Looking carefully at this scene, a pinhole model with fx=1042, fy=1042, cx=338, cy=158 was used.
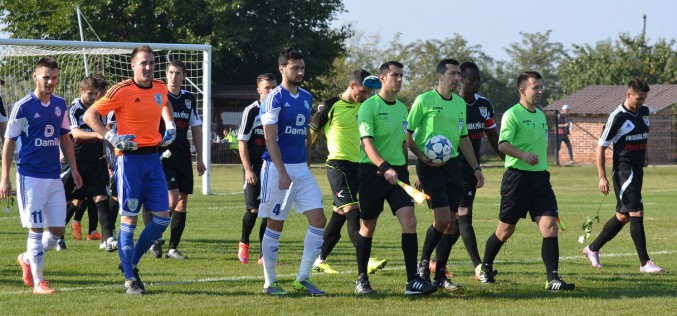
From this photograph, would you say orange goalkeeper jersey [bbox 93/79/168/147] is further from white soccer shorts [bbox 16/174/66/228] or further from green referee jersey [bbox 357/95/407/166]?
green referee jersey [bbox 357/95/407/166]

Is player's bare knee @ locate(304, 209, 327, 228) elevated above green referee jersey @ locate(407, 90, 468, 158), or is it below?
below

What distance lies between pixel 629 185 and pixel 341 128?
3.40 m

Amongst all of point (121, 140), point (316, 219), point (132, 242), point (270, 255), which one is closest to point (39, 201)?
point (132, 242)

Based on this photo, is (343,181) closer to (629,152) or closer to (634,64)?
(629,152)

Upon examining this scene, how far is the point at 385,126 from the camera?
9547 millimetres

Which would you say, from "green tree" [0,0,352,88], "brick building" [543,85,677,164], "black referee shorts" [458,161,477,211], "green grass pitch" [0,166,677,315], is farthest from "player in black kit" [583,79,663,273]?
"green tree" [0,0,352,88]

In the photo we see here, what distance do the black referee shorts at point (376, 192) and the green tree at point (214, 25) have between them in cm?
4298

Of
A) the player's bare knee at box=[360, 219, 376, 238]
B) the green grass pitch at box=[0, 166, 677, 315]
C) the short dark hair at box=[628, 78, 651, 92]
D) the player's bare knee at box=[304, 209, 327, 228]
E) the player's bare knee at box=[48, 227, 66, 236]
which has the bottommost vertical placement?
the green grass pitch at box=[0, 166, 677, 315]

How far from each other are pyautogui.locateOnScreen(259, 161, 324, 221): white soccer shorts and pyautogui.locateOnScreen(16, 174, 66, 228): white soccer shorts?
1985 millimetres

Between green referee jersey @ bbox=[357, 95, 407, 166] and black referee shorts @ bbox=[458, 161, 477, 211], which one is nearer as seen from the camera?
green referee jersey @ bbox=[357, 95, 407, 166]

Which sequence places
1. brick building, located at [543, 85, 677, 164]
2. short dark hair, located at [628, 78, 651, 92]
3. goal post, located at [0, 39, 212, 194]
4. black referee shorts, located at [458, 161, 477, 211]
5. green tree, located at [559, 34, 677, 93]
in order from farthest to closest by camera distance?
1. green tree, located at [559, 34, 677, 93]
2. brick building, located at [543, 85, 677, 164]
3. goal post, located at [0, 39, 212, 194]
4. short dark hair, located at [628, 78, 651, 92]
5. black referee shorts, located at [458, 161, 477, 211]

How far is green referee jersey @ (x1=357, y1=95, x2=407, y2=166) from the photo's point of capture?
31.2 ft

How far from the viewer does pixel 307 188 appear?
9.41 meters

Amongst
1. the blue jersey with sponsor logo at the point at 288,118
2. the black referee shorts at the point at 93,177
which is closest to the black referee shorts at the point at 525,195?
the blue jersey with sponsor logo at the point at 288,118
